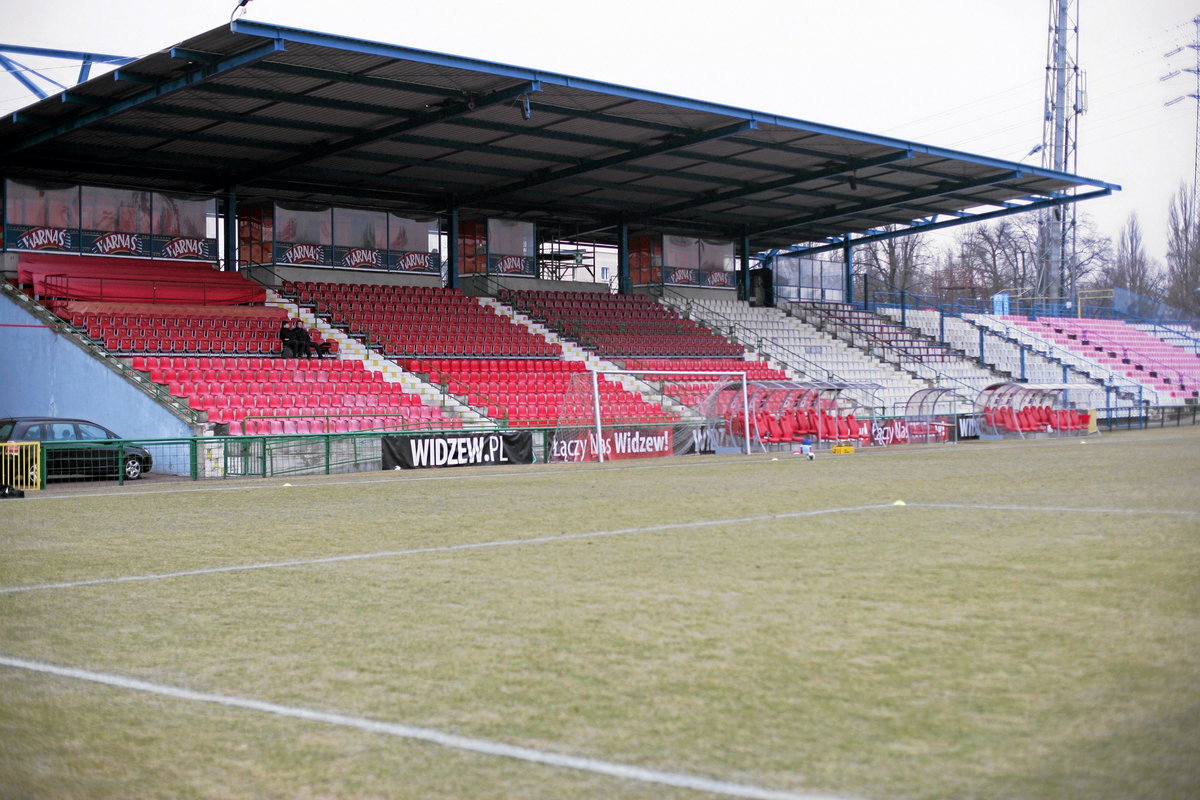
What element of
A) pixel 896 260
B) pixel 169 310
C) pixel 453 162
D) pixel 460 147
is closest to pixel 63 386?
pixel 169 310

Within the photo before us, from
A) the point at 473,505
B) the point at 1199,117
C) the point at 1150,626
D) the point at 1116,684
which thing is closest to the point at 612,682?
the point at 1116,684

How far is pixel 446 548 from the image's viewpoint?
10.5 metres

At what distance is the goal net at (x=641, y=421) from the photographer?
2758 centimetres

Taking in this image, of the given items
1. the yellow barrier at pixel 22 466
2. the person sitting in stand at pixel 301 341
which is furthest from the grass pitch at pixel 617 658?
the person sitting in stand at pixel 301 341

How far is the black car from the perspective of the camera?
21172 millimetres

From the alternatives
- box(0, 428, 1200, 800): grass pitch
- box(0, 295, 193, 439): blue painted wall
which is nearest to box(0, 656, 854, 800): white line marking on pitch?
box(0, 428, 1200, 800): grass pitch

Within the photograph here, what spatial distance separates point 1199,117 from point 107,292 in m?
55.6

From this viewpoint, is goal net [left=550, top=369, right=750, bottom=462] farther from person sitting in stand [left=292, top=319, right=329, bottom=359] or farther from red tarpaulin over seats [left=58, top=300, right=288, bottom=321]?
red tarpaulin over seats [left=58, top=300, right=288, bottom=321]

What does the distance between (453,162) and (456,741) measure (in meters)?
33.1

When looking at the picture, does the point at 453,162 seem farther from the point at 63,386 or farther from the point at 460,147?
the point at 63,386

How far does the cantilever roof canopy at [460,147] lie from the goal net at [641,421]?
7.05 metres

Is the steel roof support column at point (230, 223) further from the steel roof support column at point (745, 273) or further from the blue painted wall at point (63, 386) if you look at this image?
the steel roof support column at point (745, 273)

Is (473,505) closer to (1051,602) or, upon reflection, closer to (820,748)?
(1051,602)

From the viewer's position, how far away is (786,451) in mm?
30688
